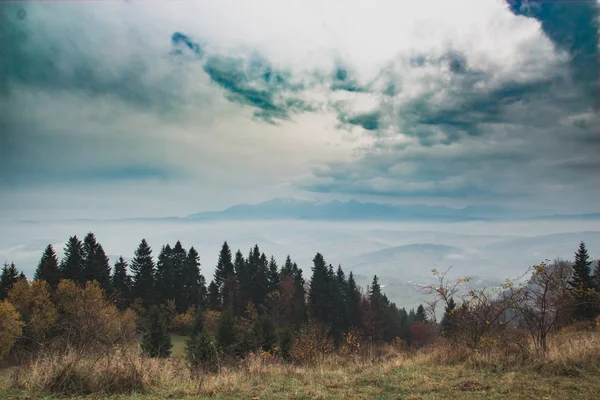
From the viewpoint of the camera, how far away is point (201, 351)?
20516 mm

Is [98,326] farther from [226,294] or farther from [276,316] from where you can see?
[226,294]

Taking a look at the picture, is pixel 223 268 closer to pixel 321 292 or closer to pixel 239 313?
pixel 239 313

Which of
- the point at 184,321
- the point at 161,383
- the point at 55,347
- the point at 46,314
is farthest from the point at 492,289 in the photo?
the point at 184,321

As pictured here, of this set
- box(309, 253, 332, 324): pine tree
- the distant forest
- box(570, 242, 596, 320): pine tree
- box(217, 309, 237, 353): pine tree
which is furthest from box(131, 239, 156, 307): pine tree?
box(570, 242, 596, 320): pine tree

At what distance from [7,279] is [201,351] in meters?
44.1

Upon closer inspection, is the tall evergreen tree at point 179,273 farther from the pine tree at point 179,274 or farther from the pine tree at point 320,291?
the pine tree at point 320,291

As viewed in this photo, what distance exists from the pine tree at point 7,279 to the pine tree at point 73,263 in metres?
5.83

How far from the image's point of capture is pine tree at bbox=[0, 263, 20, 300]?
4884 centimetres

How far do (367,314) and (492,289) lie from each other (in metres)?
63.2

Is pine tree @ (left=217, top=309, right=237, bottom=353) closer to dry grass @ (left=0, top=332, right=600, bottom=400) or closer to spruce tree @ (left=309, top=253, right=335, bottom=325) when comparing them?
dry grass @ (left=0, top=332, right=600, bottom=400)

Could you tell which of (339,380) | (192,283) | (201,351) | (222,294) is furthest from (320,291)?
(339,380)

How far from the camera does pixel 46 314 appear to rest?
41125 mm

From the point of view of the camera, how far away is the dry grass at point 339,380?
6.61 m

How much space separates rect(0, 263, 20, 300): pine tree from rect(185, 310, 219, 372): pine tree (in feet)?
89.9
